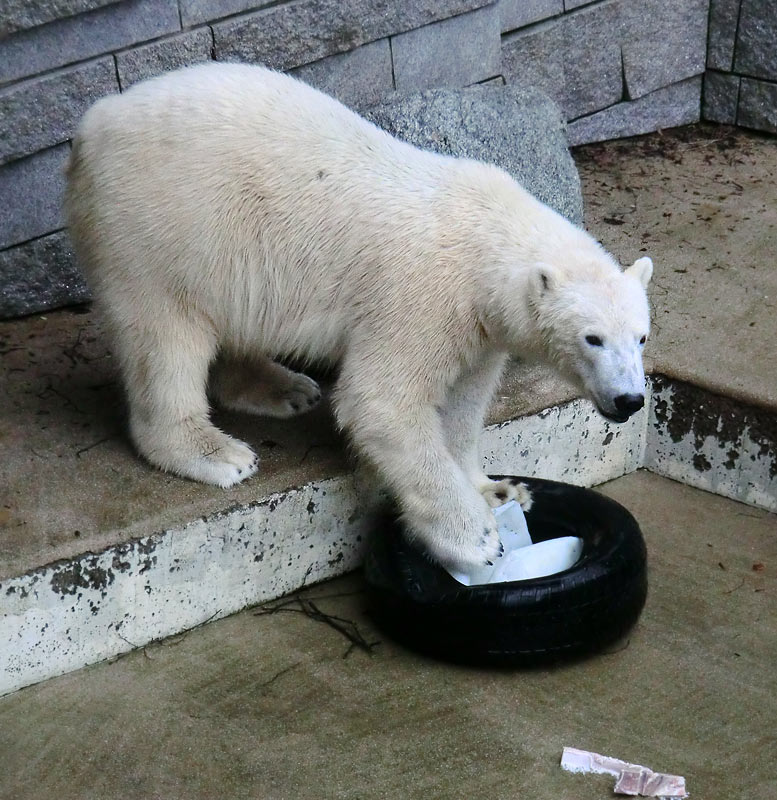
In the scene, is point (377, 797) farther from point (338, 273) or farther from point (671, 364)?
point (671, 364)

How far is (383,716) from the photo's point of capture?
324 centimetres

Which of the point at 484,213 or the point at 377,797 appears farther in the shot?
the point at 484,213

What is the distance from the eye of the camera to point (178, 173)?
11.4ft

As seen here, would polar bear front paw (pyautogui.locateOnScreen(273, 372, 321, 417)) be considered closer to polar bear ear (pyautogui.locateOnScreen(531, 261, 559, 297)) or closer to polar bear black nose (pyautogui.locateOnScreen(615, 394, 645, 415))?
polar bear ear (pyautogui.locateOnScreen(531, 261, 559, 297))

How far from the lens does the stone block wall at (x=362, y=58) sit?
4363 mm

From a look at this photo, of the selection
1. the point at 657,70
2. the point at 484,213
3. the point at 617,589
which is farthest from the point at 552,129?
the point at 657,70

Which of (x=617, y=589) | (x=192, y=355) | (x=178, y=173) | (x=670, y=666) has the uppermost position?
(x=178, y=173)

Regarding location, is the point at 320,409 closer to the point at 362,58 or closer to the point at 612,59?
the point at 362,58

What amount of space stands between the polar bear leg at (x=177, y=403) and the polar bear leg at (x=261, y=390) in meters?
0.33

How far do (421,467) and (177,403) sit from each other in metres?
0.76

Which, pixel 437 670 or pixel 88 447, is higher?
pixel 88 447

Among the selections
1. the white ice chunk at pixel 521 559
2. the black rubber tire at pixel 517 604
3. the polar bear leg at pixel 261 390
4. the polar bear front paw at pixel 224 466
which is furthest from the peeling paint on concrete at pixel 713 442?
the polar bear front paw at pixel 224 466

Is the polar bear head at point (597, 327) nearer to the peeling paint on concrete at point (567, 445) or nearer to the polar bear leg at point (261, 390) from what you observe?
the peeling paint on concrete at point (567, 445)

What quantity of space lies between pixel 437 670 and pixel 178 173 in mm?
1542
